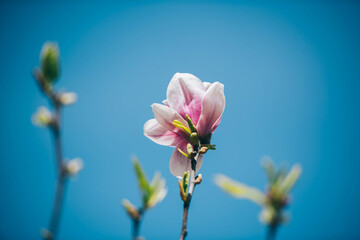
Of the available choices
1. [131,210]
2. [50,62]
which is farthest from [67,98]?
[131,210]

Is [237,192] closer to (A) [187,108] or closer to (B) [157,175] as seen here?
(B) [157,175]

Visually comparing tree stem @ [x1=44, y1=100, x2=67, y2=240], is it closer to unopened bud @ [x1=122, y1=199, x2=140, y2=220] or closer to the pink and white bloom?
unopened bud @ [x1=122, y1=199, x2=140, y2=220]

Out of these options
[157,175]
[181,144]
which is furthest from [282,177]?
[181,144]

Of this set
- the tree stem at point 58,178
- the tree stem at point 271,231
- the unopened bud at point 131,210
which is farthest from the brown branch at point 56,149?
the tree stem at point 271,231

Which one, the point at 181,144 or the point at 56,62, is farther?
the point at 56,62

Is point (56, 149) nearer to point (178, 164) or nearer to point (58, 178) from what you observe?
point (58, 178)

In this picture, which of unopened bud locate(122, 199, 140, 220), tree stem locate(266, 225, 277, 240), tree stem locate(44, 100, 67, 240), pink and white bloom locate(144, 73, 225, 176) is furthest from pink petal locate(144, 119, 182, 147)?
tree stem locate(266, 225, 277, 240)

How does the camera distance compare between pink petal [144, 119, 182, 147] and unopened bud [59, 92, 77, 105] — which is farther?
unopened bud [59, 92, 77, 105]
